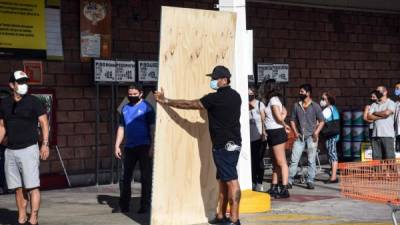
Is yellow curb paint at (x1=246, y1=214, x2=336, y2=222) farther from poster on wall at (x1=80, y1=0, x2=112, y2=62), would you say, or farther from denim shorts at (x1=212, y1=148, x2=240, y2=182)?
poster on wall at (x1=80, y1=0, x2=112, y2=62)

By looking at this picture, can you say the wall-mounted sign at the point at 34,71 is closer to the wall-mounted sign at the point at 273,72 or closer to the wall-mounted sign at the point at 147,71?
the wall-mounted sign at the point at 147,71

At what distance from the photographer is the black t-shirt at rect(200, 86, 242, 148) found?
9.38m

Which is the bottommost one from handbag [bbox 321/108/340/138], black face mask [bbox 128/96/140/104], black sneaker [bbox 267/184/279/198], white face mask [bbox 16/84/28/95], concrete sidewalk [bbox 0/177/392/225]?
concrete sidewalk [bbox 0/177/392/225]

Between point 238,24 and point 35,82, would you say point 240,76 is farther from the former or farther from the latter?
point 35,82

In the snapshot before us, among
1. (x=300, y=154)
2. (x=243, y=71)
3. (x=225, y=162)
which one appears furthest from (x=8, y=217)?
(x=300, y=154)

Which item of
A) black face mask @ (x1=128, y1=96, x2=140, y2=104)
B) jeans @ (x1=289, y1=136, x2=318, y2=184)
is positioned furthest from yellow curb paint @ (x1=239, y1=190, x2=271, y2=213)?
jeans @ (x1=289, y1=136, x2=318, y2=184)

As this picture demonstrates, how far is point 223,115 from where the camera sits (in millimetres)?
9398

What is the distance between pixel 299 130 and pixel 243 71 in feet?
9.32

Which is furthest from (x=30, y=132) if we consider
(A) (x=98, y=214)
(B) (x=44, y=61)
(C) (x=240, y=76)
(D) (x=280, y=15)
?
(D) (x=280, y=15)

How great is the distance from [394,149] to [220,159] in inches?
243

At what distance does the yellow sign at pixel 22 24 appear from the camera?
47.0 feet

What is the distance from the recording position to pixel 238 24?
11266 millimetres

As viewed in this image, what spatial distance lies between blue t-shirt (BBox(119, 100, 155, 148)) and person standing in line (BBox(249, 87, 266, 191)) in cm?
229

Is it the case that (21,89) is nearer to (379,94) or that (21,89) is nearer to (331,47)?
(379,94)
